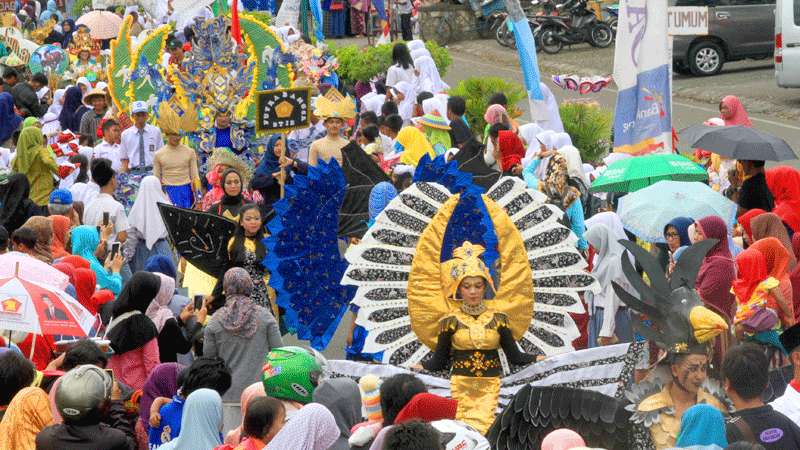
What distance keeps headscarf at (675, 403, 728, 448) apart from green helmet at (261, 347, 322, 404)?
183 cm

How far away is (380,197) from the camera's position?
10.1 meters

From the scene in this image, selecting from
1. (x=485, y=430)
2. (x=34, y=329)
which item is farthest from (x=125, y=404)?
(x=485, y=430)

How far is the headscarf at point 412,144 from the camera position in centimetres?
1373

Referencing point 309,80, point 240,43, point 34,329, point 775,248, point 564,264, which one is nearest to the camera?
point 34,329

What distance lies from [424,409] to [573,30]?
21506 millimetres

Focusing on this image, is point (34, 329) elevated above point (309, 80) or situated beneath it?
elevated above

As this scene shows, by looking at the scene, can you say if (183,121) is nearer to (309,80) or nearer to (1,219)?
(1,219)

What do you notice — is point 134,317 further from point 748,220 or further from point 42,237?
point 748,220

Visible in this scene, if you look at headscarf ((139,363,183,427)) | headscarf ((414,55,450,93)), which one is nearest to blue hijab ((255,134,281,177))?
headscarf ((414,55,450,93))

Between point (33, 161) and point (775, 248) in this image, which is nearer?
point (775, 248)

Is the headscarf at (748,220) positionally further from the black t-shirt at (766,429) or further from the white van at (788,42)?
the white van at (788,42)

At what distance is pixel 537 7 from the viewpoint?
2792cm

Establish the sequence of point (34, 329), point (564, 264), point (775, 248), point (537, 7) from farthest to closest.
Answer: point (537, 7) → point (775, 248) → point (564, 264) → point (34, 329)

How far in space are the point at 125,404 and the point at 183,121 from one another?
7.16 metres
